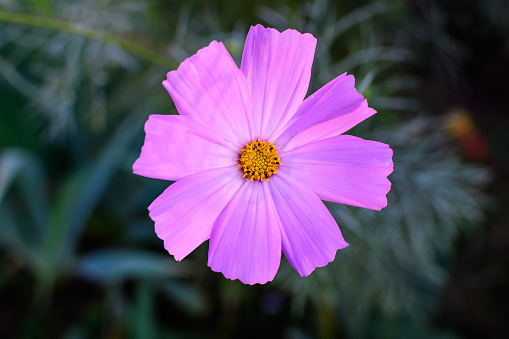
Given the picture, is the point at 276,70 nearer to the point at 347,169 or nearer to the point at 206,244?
the point at 347,169

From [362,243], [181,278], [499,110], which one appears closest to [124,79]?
[181,278]

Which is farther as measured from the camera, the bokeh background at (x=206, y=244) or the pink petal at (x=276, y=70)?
the bokeh background at (x=206, y=244)

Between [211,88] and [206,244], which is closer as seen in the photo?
[211,88]

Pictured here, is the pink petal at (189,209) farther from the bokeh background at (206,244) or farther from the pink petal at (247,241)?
the bokeh background at (206,244)

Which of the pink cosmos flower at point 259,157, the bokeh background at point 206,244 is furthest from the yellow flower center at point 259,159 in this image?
the bokeh background at point 206,244

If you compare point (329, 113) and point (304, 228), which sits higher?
point (329, 113)

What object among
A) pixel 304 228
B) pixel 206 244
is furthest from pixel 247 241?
pixel 206 244
